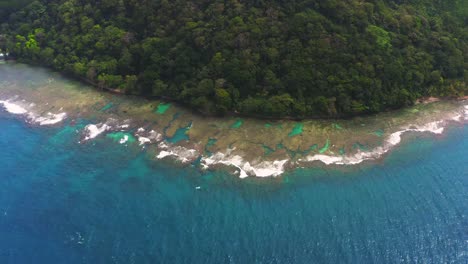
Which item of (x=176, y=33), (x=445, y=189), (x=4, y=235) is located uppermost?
(x=176, y=33)

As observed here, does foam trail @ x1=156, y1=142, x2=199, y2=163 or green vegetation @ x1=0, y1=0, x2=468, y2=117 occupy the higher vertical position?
green vegetation @ x1=0, y1=0, x2=468, y2=117

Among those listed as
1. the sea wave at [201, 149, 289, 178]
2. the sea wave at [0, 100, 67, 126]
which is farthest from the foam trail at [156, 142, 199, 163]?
the sea wave at [0, 100, 67, 126]

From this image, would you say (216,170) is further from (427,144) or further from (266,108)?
(427,144)

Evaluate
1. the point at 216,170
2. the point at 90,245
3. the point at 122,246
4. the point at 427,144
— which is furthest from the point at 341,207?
the point at 90,245

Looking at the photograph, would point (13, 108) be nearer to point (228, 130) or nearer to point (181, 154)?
point (181, 154)

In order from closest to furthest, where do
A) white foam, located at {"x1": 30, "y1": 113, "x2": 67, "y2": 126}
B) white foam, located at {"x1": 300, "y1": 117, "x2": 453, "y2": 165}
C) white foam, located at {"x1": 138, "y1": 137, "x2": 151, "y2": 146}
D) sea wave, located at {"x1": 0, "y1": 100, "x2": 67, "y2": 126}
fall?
white foam, located at {"x1": 300, "y1": 117, "x2": 453, "y2": 165} < white foam, located at {"x1": 138, "y1": 137, "x2": 151, "y2": 146} < white foam, located at {"x1": 30, "y1": 113, "x2": 67, "y2": 126} < sea wave, located at {"x1": 0, "y1": 100, "x2": 67, "y2": 126}

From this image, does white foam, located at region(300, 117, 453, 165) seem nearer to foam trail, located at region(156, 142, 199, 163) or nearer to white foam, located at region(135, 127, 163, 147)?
foam trail, located at region(156, 142, 199, 163)

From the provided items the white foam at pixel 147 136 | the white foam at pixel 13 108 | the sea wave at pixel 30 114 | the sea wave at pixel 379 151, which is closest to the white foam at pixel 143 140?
the white foam at pixel 147 136
